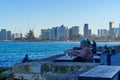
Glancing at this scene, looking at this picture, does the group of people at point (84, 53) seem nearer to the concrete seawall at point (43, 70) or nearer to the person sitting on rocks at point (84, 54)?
the person sitting on rocks at point (84, 54)

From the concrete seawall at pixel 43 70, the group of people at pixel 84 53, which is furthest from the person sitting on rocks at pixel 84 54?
the concrete seawall at pixel 43 70

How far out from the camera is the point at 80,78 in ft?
19.7

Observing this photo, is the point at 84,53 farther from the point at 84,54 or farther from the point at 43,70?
the point at 43,70

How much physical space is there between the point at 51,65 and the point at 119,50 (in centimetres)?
2247

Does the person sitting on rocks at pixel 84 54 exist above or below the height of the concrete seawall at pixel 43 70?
above

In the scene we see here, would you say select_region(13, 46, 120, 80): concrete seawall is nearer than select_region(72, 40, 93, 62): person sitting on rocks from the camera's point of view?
Yes

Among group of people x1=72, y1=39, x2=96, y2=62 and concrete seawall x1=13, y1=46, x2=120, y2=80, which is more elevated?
group of people x1=72, y1=39, x2=96, y2=62

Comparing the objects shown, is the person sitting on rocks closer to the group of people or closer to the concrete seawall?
the group of people

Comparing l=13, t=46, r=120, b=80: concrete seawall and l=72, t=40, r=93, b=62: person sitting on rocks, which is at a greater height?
l=72, t=40, r=93, b=62: person sitting on rocks

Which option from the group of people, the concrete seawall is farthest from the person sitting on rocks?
the concrete seawall

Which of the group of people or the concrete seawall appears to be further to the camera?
the group of people

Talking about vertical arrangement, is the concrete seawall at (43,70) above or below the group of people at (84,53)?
below

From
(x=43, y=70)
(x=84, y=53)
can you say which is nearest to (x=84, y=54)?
(x=84, y=53)

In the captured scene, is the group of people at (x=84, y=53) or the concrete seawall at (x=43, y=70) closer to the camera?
the concrete seawall at (x=43, y=70)
